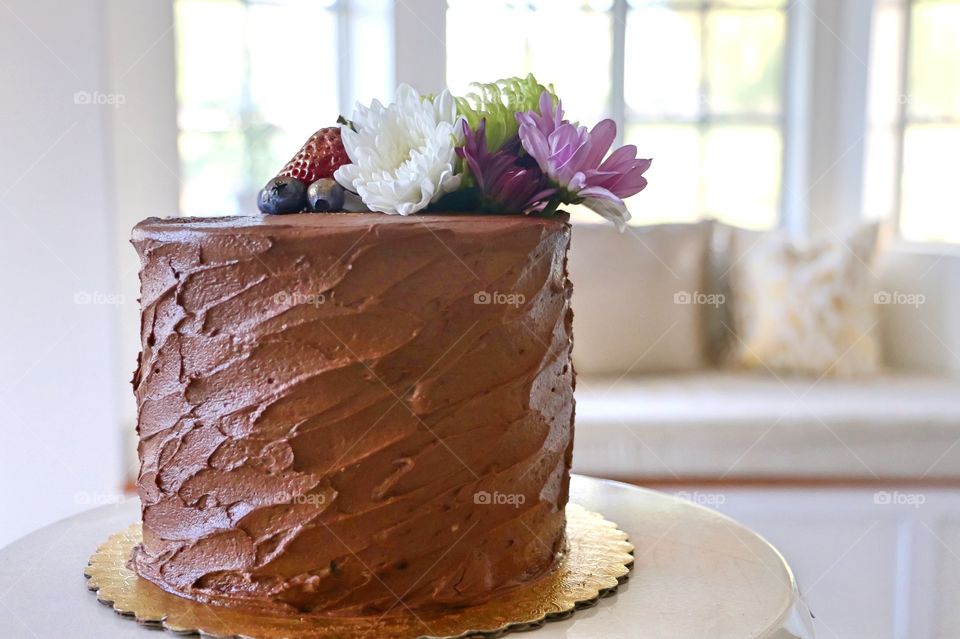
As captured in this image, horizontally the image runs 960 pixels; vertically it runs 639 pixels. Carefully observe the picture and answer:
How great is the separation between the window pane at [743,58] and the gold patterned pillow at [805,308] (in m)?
0.72

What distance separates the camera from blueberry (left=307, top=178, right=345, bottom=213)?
1.07 metres

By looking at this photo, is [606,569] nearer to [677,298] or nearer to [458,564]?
[458,564]

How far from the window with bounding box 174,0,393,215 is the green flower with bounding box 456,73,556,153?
78.7 inches

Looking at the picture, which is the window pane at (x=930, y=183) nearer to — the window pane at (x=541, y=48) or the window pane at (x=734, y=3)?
the window pane at (x=734, y=3)

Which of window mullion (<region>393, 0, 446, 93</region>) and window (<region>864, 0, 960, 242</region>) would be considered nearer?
window mullion (<region>393, 0, 446, 93</region>)

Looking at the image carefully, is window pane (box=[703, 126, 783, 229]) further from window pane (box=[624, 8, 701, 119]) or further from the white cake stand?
the white cake stand

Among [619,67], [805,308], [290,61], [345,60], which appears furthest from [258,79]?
[805,308]

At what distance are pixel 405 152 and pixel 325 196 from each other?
104 millimetres

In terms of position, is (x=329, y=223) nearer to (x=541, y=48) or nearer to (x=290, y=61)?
(x=290, y=61)

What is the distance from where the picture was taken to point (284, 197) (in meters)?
1.08

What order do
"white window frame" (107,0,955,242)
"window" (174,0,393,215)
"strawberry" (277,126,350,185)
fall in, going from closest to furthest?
"strawberry" (277,126,350,185) < "window" (174,0,393,215) < "white window frame" (107,0,955,242)

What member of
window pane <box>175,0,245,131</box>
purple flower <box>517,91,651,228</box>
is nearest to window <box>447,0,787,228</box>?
window pane <box>175,0,245,131</box>

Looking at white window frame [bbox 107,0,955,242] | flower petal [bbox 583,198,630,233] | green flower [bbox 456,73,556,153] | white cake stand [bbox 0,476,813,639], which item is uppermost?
white window frame [bbox 107,0,955,242]

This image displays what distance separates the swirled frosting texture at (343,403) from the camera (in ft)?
3.02
